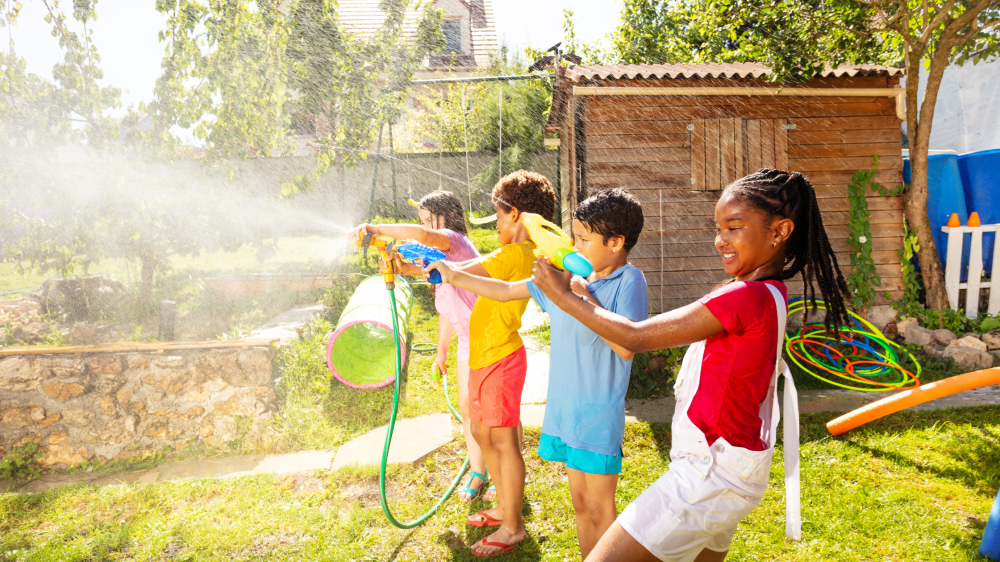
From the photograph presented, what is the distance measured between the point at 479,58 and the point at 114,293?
16.8 m

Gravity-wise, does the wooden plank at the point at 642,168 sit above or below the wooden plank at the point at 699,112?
below

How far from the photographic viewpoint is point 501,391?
251 cm

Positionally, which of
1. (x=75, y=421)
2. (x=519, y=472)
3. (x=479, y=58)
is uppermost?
(x=479, y=58)

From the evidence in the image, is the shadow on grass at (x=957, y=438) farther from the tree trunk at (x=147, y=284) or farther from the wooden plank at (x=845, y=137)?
the tree trunk at (x=147, y=284)

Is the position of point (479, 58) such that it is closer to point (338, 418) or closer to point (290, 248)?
point (290, 248)

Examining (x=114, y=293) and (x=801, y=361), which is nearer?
(x=801, y=361)

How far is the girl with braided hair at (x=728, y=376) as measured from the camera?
142 cm

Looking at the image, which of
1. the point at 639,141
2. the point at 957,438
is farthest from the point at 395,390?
the point at 639,141

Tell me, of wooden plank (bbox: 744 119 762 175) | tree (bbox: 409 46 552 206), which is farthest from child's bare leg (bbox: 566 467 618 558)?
tree (bbox: 409 46 552 206)

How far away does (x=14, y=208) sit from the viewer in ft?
16.9

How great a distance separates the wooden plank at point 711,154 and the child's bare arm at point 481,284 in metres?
5.09

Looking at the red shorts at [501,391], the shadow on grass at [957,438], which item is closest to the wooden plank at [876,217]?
the shadow on grass at [957,438]

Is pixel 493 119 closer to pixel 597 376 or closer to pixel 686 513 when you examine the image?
pixel 597 376

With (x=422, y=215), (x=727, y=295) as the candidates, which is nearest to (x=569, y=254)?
(x=727, y=295)
